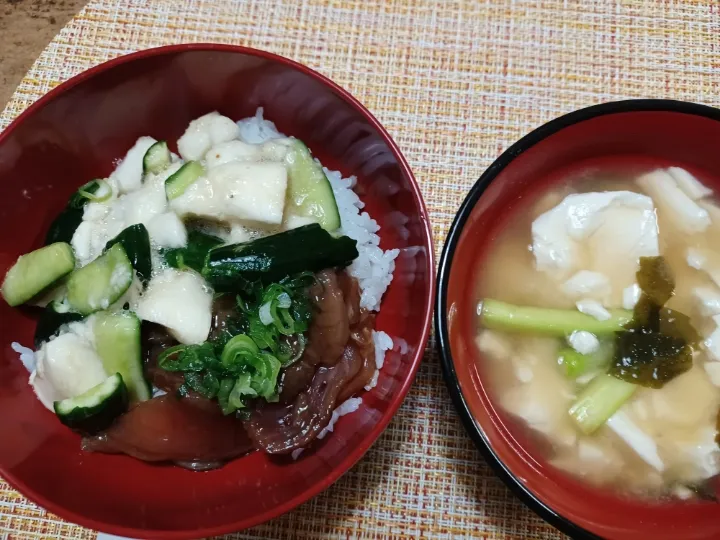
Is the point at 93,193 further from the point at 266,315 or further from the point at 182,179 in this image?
the point at 266,315

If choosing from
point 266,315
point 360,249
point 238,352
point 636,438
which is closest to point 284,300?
point 266,315

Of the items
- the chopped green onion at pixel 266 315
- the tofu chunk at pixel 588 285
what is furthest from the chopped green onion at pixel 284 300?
the tofu chunk at pixel 588 285

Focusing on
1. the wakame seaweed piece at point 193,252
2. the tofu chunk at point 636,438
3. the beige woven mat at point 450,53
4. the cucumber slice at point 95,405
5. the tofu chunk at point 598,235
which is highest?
the beige woven mat at point 450,53

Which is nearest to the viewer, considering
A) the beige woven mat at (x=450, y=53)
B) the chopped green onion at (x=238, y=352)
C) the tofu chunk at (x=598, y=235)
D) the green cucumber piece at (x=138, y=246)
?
the chopped green onion at (x=238, y=352)

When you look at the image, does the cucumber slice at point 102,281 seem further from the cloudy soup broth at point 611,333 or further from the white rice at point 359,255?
the cloudy soup broth at point 611,333

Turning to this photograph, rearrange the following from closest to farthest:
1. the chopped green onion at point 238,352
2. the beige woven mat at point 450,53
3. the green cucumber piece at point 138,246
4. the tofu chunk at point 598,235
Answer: the chopped green onion at point 238,352 → the green cucumber piece at point 138,246 → the tofu chunk at point 598,235 → the beige woven mat at point 450,53
